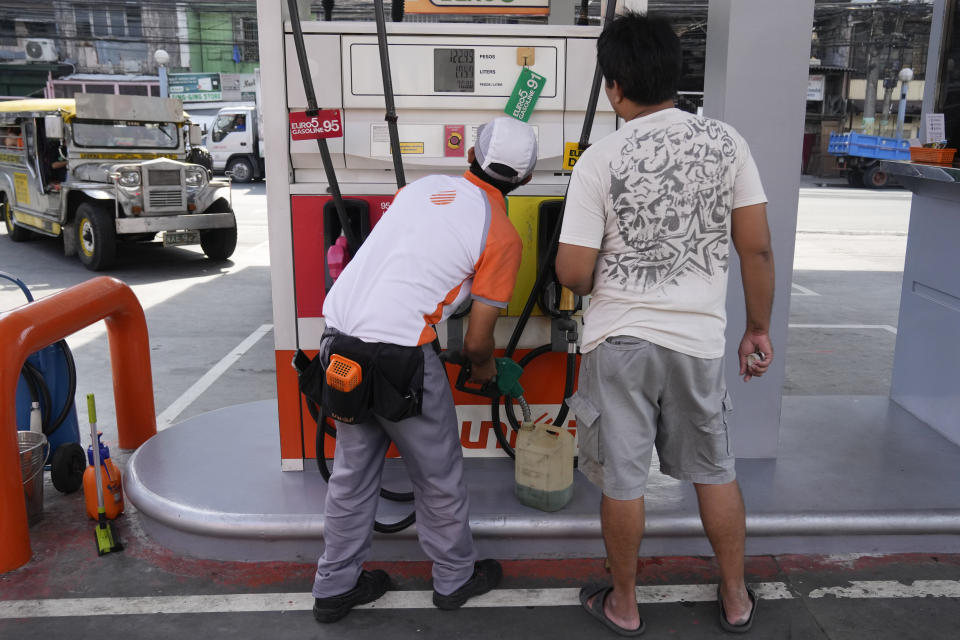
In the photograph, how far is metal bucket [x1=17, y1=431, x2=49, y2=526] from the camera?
3.51 m

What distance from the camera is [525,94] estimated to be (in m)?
3.56

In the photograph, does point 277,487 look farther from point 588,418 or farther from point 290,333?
point 588,418

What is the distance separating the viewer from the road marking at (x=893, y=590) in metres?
3.11

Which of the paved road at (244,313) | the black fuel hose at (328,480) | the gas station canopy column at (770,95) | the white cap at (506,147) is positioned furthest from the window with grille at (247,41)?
the white cap at (506,147)

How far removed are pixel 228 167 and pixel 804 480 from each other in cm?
2299

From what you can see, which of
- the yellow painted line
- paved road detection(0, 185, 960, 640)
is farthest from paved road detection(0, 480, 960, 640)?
the yellow painted line

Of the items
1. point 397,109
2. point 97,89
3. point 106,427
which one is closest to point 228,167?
point 97,89

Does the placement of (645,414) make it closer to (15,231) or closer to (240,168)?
(15,231)

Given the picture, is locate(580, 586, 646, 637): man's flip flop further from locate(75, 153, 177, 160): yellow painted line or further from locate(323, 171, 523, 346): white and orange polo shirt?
locate(75, 153, 177, 160): yellow painted line

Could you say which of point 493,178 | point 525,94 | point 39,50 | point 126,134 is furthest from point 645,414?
point 39,50

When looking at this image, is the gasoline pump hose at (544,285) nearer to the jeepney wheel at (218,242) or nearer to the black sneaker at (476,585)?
the black sneaker at (476,585)

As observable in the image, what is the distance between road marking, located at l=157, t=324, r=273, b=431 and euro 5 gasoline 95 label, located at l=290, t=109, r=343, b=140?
91.1 inches

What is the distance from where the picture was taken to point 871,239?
13859mm

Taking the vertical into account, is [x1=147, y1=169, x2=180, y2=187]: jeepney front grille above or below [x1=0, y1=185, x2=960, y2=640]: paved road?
above
